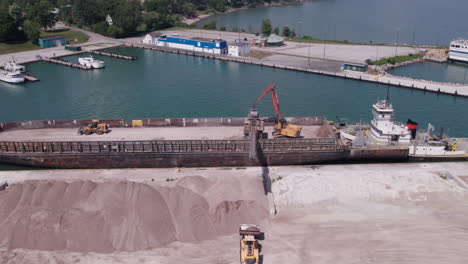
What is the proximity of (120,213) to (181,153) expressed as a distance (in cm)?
1034

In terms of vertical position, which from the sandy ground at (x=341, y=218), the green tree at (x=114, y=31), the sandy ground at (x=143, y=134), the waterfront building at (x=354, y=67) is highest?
the green tree at (x=114, y=31)

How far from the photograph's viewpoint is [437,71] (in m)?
77.8

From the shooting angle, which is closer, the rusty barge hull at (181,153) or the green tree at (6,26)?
the rusty barge hull at (181,153)

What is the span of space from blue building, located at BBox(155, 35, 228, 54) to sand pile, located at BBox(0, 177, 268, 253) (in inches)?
2554

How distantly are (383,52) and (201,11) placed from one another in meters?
106

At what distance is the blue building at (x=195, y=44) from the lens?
91.2 meters

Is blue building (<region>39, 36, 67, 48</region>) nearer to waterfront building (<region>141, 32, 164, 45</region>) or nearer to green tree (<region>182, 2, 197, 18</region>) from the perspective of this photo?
waterfront building (<region>141, 32, 164, 45</region>)

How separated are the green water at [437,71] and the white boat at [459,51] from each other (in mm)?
1339

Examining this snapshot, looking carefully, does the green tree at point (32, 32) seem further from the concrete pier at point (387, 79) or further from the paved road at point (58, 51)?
the concrete pier at point (387, 79)

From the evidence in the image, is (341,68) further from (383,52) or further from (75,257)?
(75,257)

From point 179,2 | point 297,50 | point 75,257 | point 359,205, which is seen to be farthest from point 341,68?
point 179,2

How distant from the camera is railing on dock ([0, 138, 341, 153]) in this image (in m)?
36.2

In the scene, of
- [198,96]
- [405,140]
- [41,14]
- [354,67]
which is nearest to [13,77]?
[198,96]

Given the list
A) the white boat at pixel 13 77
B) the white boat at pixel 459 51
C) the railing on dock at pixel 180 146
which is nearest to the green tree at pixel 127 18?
the white boat at pixel 13 77
